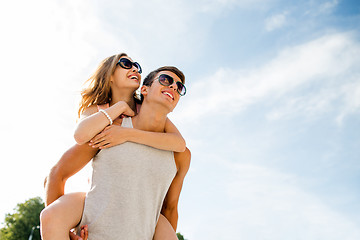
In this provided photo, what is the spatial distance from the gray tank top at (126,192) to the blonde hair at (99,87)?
962 millimetres

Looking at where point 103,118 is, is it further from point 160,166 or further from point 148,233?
point 148,233

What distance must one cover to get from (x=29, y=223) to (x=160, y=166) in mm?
41042

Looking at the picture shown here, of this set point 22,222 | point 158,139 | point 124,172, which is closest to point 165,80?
point 158,139

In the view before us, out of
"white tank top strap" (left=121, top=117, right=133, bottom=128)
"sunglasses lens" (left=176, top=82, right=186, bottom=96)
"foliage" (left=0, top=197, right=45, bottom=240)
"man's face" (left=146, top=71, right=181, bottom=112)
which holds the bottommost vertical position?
"white tank top strap" (left=121, top=117, right=133, bottom=128)

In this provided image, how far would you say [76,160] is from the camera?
365 centimetres

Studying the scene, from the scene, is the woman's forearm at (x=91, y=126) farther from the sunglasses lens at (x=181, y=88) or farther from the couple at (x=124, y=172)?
the sunglasses lens at (x=181, y=88)

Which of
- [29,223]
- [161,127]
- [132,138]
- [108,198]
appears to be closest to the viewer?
[108,198]

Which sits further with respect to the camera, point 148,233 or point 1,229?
point 1,229

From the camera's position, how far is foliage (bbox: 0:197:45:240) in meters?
38.6

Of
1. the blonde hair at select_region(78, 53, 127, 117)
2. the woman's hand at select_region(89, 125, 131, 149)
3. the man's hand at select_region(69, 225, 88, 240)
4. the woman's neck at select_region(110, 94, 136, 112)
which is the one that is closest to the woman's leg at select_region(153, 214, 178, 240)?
the man's hand at select_region(69, 225, 88, 240)

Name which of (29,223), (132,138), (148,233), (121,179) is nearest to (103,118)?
(132,138)

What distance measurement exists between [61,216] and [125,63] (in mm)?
2093

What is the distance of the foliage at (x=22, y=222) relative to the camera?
3862cm

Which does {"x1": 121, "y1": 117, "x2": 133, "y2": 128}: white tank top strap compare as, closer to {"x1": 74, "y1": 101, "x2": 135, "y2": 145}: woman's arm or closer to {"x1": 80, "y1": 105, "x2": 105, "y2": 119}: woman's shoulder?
{"x1": 74, "y1": 101, "x2": 135, "y2": 145}: woman's arm
